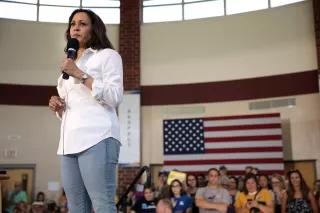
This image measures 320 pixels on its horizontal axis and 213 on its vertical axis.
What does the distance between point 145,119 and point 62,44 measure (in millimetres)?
3181

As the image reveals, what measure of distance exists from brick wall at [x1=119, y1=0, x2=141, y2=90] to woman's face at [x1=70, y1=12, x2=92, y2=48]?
955 cm

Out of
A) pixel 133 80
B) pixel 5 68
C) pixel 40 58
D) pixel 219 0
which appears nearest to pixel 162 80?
pixel 133 80

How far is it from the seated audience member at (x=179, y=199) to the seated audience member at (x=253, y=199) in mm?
676

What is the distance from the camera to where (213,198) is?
5406 mm

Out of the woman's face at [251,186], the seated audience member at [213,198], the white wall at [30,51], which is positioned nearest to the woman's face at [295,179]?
the woman's face at [251,186]

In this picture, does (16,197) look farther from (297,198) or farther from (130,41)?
(297,198)

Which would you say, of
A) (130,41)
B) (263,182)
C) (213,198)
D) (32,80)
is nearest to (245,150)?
(263,182)

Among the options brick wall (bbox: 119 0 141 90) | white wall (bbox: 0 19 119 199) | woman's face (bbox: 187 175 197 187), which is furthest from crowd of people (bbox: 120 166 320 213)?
white wall (bbox: 0 19 119 199)

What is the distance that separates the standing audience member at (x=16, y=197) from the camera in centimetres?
1002

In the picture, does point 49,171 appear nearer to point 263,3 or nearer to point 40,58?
point 40,58

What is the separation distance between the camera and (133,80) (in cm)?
1118

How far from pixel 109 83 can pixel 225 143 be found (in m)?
8.47

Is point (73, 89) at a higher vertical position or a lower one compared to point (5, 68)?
lower

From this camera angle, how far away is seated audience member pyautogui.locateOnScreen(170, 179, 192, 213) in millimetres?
5609
